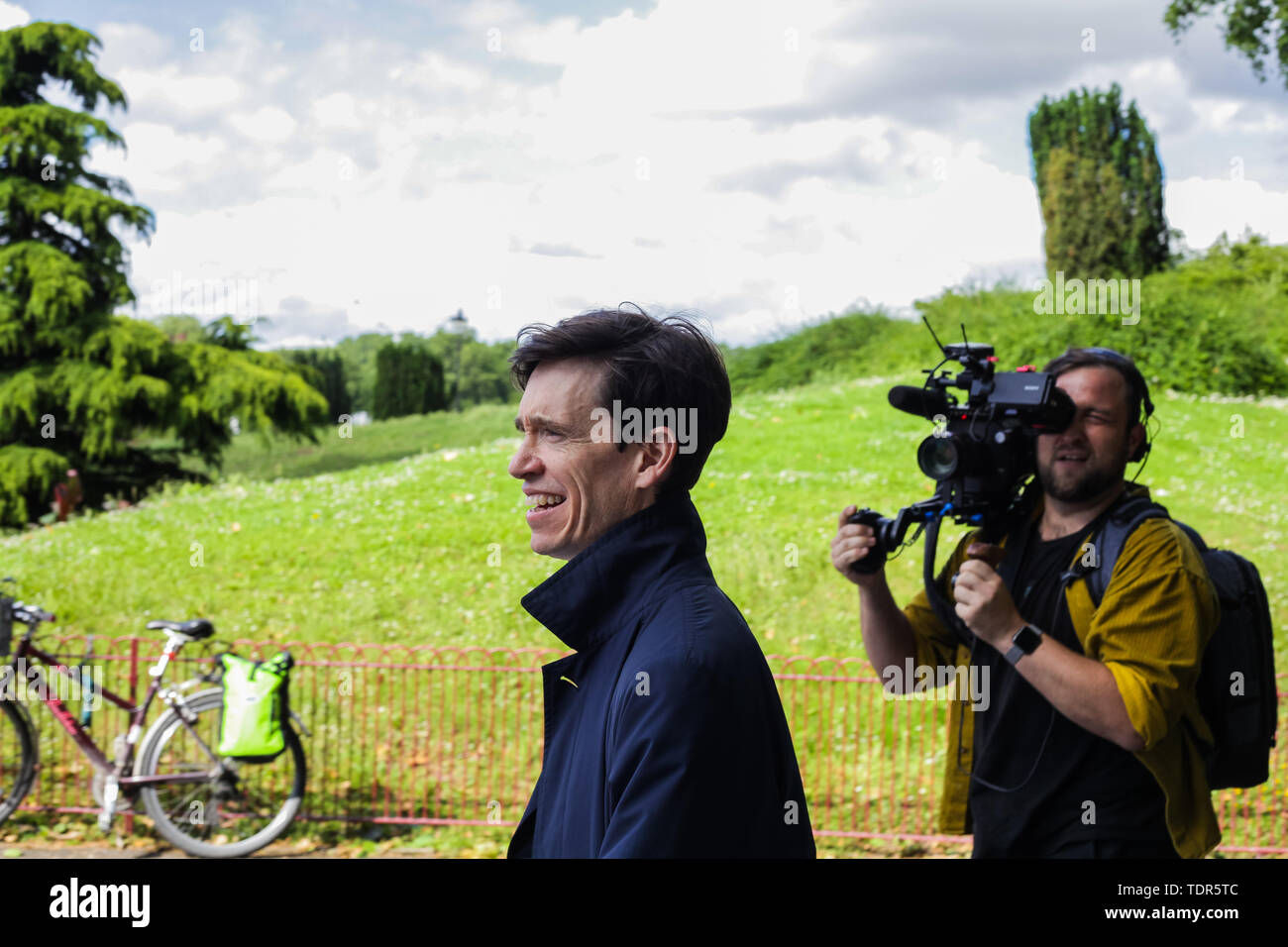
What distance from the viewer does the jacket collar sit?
1.84 meters

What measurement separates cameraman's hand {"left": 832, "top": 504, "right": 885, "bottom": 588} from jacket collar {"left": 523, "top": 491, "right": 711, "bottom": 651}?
1345mm

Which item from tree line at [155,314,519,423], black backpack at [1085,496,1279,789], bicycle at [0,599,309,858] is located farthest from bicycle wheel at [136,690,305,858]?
tree line at [155,314,519,423]

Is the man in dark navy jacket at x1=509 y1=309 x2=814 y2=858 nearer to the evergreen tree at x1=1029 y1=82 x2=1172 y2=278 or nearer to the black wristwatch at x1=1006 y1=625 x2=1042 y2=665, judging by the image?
the black wristwatch at x1=1006 y1=625 x2=1042 y2=665

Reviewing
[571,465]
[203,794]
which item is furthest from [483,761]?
[571,465]

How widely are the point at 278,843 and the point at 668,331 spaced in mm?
6135

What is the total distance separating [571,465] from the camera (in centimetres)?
196

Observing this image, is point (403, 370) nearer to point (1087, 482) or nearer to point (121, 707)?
point (121, 707)

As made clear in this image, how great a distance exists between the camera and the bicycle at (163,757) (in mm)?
6559

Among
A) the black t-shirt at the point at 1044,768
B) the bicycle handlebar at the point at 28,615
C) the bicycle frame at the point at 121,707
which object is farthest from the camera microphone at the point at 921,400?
the bicycle handlebar at the point at 28,615

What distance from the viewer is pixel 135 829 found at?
23.5ft

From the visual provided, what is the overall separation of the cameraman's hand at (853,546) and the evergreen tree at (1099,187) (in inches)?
1386

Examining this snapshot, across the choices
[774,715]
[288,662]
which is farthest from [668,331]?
[288,662]

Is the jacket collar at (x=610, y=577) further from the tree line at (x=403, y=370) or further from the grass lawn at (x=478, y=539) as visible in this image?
the tree line at (x=403, y=370)

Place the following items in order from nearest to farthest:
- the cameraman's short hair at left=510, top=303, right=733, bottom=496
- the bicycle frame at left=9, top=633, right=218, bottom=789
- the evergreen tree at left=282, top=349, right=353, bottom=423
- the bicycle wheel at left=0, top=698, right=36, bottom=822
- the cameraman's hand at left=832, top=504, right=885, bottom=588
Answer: the cameraman's short hair at left=510, top=303, right=733, bottom=496
the cameraman's hand at left=832, top=504, right=885, bottom=588
the bicycle frame at left=9, top=633, right=218, bottom=789
the bicycle wheel at left=0, top=698, right=36, bottom=822
the evergreen tree at left=282, top=349, right=353, bottom=423
